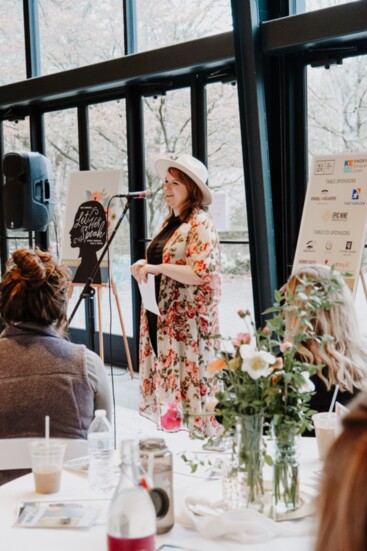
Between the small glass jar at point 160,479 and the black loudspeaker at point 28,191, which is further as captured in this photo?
the black loudspeaker at point 28,191

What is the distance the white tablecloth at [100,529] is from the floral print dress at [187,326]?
6.56ft

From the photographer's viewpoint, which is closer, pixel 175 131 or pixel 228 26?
pixel 228 26

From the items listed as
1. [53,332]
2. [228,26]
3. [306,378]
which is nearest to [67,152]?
[228,26]

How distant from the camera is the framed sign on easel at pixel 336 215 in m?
4.45

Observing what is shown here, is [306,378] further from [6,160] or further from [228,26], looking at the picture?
[6,160]

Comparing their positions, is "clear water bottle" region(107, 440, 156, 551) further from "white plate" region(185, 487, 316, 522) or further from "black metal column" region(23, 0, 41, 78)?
"black metal column" region(23, 0, 41, 78)

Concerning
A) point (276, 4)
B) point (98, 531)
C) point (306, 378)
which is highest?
point (276, 4)

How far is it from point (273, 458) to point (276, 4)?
12.5 feet

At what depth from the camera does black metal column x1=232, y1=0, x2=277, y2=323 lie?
4.81m

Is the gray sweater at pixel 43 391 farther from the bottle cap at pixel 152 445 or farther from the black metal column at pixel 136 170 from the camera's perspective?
the black metal column at pixel 136 170

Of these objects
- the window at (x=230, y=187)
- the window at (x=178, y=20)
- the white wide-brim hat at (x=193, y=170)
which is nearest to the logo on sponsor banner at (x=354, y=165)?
the white wide-brim hat at (x=193, y=170)

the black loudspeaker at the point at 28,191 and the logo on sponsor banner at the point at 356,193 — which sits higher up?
the black loudspeaker at the point at 28,191

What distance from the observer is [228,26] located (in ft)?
18.2

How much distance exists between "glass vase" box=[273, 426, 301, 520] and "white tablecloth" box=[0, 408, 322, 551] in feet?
0.14
